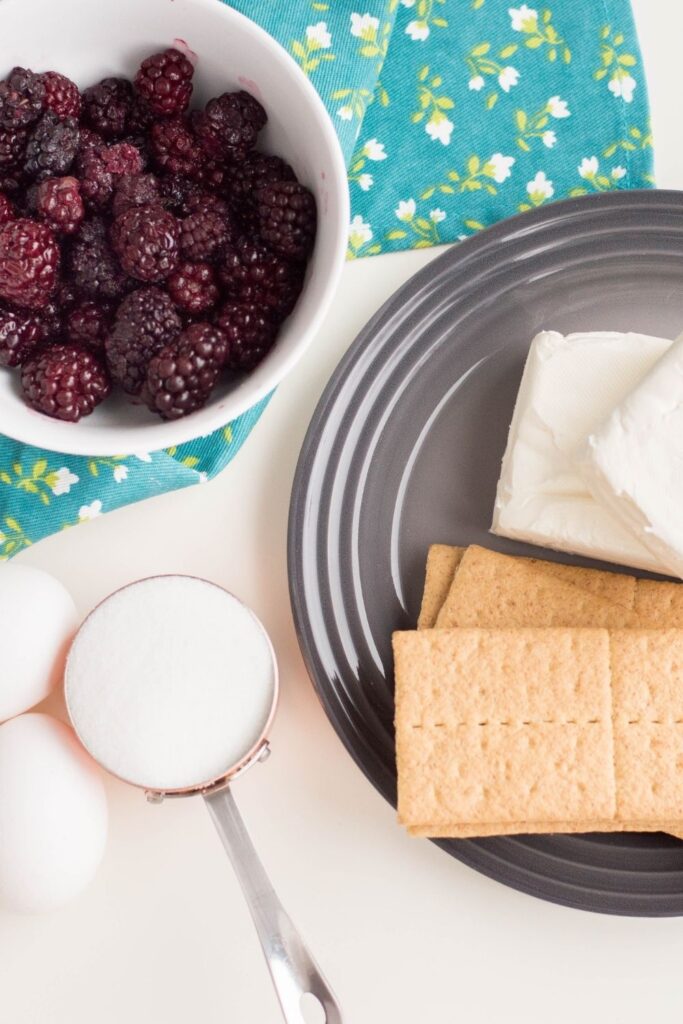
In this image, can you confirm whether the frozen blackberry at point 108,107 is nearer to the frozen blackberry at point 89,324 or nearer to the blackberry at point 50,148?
the blackberry at point 50,148

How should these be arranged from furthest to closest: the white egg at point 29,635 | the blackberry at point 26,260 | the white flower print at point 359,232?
the white flower print at point 359,232 < the white egg at point 29,635 < the blackberry at point 26,260

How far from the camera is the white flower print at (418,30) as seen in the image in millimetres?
945

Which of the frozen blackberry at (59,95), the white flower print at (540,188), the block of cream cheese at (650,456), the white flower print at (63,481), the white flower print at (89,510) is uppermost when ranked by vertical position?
the frozen blackberry at (59,95)

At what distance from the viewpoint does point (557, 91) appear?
0.95 metres

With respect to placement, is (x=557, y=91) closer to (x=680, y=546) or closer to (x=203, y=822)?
(x=680, y=546)

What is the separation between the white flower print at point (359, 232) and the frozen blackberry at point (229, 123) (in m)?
0.17

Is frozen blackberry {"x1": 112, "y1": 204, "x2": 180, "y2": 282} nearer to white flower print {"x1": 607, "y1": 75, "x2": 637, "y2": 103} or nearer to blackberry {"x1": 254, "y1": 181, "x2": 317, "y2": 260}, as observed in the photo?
blackberry {"x1": 254, "y1": 181, "x2": 317, "y2": 260}

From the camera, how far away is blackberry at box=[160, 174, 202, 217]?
30.8 inches

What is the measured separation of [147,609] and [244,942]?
357 millimetres

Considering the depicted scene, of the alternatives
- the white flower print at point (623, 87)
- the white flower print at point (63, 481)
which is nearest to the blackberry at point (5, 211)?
the white flower print at point (63, 481)

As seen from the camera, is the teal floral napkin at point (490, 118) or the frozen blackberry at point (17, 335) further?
the teal floral napkin at point (490, 118)

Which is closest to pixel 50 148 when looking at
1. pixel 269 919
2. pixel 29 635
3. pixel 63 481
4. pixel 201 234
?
pixel 201 234

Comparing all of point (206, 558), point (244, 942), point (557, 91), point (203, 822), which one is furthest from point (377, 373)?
point (244, 942)

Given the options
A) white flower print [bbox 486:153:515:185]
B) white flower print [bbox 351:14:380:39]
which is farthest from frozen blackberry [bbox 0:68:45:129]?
white flower print [bbox 486:153:515:185]
